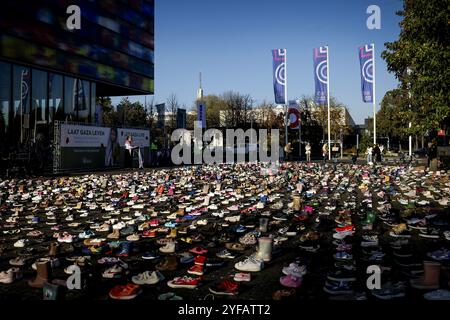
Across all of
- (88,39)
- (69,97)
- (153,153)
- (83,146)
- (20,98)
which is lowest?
(153,153)

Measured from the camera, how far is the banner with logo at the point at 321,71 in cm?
3562

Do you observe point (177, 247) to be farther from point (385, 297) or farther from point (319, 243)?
point (385, 297)

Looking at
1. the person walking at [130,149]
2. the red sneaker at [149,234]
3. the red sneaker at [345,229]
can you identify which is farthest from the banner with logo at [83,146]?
the red sneaker at [345,229]

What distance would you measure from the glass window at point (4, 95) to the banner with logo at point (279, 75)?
20.2 m

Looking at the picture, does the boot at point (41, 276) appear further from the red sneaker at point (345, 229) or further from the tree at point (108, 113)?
the tree at point (108, 113)

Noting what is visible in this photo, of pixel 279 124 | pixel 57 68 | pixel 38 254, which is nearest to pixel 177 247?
pixel 38 254

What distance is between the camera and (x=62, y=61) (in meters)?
31.1

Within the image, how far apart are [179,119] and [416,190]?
2643 cm

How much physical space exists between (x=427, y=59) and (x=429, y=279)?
1570cm

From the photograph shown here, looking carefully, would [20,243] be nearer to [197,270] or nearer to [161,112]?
[197,270]

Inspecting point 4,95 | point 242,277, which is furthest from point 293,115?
point 242,277

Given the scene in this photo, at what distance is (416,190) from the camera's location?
12.1 metres

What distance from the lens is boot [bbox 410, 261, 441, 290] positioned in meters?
4.16
